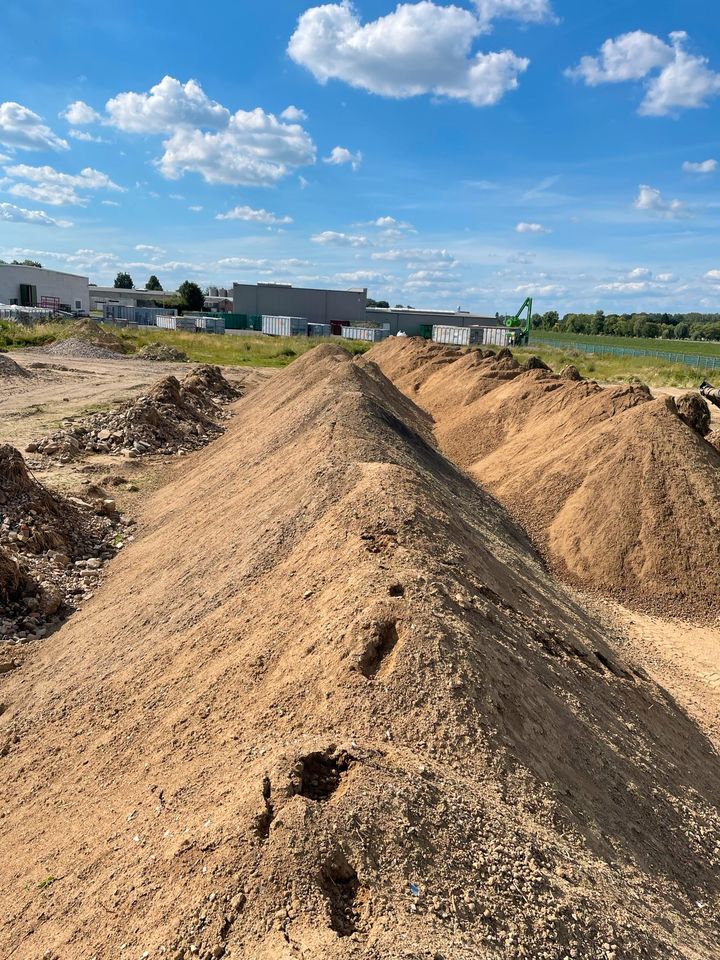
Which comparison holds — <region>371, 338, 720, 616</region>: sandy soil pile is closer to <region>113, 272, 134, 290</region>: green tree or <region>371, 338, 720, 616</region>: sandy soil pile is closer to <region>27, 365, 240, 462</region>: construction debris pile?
<region>27, 365, 240, 462</region>: construction debris pile

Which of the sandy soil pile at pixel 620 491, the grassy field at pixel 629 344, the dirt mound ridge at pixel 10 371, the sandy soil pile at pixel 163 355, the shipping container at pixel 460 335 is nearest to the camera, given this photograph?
the sandy soil pile at pixel 620 491

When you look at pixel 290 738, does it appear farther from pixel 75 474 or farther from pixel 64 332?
pixel 64 332

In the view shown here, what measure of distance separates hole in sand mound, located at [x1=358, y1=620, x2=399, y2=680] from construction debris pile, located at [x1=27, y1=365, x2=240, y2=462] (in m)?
13.3

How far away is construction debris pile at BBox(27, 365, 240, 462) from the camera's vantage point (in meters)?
16.7

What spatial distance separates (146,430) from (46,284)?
68574mm

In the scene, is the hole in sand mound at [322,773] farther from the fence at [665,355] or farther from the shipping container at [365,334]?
the shipping container at [365,334]

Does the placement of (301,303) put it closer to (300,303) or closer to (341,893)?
(300,303)

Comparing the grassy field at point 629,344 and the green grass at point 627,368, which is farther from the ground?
the grassy field at point 629,344

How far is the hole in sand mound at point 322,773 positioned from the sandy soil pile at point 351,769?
0.04ft

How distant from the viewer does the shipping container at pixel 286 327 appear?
7062 cm

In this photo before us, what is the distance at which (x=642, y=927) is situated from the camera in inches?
136

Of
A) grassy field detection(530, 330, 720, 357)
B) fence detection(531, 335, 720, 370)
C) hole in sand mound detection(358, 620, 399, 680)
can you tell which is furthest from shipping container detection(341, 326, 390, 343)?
hole in sand mound detection(358, 620, 399, 680)

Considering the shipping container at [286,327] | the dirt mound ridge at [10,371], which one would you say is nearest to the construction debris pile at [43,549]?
the dirt mound ridge at [10,371]

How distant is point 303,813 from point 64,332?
50811mm
